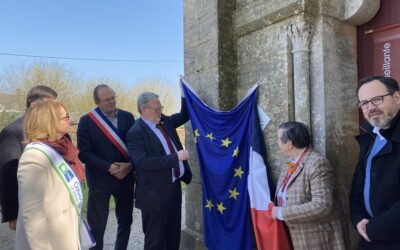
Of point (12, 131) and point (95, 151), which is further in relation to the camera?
point (95, 151)

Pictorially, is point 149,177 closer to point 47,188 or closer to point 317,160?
point 47,188

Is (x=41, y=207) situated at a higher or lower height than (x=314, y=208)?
higher

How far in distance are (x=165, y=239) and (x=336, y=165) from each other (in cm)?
179

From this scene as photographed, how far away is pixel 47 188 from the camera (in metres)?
2.04

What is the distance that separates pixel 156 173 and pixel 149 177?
0.25ft

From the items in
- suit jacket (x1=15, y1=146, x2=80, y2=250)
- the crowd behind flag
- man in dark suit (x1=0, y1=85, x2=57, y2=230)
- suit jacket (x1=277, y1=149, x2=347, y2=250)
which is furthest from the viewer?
the crowd behind flag

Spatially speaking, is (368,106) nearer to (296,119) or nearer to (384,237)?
(384,237)

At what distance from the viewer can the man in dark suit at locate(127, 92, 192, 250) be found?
3.26 m

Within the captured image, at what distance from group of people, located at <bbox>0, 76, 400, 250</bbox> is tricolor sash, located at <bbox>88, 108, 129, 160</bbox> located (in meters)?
0.01

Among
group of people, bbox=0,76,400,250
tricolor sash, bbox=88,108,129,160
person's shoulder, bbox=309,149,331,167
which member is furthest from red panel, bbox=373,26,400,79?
tricolor sash, bbox=88,108,129,160

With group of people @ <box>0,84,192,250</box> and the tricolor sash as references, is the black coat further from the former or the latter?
the tricolor sash

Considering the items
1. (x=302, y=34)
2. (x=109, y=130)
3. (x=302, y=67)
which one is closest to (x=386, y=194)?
(x=302, y=67)

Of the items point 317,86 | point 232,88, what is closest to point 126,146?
point 232,88

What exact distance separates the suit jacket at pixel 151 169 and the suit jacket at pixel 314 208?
116cm
